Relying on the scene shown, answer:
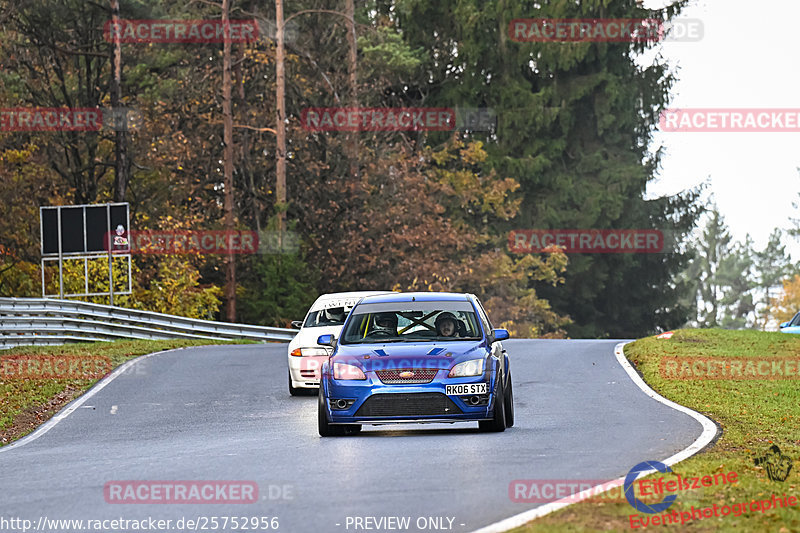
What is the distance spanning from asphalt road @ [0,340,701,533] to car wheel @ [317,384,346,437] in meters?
0.18

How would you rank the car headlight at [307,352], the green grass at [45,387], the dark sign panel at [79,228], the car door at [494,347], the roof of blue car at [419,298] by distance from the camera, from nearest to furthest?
the car door at [494,347] < the roof of blue car at [419,298] < the green grass at [45,387] < the car headlight at [307,352] < the dark sign panel at [79,228]

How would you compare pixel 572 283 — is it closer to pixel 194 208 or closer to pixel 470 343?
pixel 194 208

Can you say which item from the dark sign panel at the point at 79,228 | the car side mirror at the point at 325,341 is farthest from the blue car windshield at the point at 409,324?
the dark sign panel at the point at 79,228

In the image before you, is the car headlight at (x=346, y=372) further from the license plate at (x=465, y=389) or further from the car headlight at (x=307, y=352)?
the car headlight at (x=307, y=352)

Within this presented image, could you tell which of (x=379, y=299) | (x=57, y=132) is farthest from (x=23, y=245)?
(x=379, y=299)

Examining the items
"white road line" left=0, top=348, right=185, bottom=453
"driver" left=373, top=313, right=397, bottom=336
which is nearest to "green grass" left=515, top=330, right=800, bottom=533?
"driver" left=373, top=313, right=397, bottom=336

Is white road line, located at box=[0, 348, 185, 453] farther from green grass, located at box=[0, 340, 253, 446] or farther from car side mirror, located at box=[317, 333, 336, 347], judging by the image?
car side mirror, located at box=[317, 333, 336, 347]

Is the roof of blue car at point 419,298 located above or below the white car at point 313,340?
above

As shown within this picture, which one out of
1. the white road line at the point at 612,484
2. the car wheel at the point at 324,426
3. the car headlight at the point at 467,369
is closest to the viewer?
the white road line at the point at 612,484

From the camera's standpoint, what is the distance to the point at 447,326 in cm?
1609

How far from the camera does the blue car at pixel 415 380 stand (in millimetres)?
15078

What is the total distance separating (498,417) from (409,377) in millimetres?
1271

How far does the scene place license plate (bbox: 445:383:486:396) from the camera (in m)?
15.1

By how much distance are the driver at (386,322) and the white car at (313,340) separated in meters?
5.01
